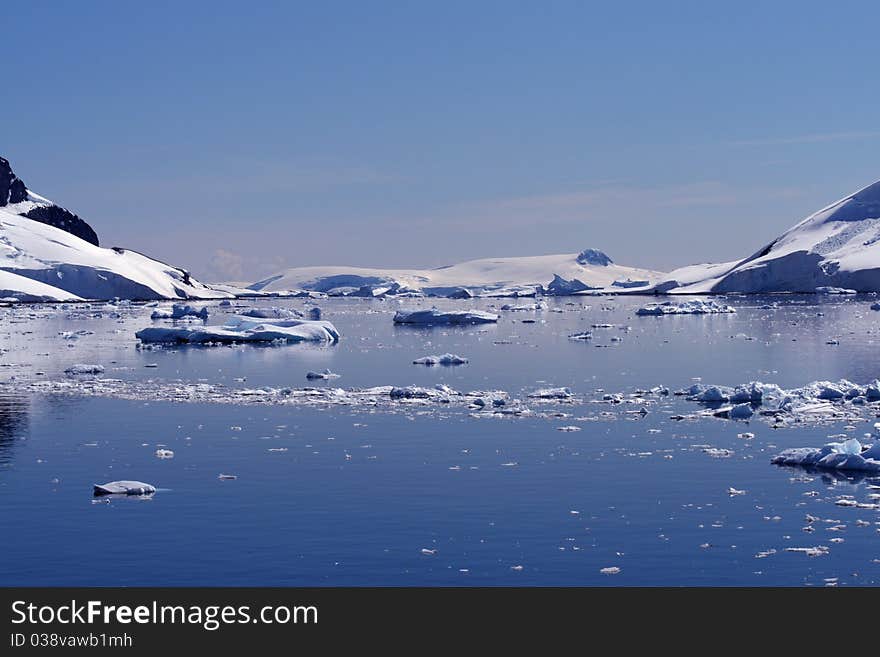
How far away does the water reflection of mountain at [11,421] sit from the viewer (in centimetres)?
1996

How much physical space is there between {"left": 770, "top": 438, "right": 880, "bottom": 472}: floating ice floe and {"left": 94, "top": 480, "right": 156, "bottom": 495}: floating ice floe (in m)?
9.53

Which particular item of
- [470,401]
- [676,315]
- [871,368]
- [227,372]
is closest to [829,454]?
[470,401]

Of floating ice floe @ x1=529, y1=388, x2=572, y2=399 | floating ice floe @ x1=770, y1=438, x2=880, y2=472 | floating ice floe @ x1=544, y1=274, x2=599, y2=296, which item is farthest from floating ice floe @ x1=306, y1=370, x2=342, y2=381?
floating ice floe @ x1=544, y1=274, x2=599, y2=296

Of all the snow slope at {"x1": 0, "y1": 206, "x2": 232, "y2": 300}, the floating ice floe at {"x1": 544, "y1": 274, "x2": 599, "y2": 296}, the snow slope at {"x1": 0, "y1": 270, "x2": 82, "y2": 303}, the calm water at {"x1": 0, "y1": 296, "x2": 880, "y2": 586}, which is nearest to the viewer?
the calm water at {"x1": 0, "y1": 296, "x2": 880, "y2": 586}

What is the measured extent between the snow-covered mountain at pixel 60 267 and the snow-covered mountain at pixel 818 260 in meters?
59.4

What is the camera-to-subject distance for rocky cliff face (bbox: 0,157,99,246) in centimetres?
14112

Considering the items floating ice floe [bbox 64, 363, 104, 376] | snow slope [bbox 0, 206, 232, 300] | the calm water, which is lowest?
the calm water

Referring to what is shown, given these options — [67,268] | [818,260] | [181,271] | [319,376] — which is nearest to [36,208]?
[181,271]

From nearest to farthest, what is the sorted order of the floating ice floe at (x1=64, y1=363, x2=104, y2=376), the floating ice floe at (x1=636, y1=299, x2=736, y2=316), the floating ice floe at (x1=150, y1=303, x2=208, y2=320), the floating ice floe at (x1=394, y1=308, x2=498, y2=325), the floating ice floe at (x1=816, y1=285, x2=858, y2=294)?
1. the floating ice floe at (x1=64, y1=363, x2=104, y2=376)
2. the floating ice floe at (x1=394, y1=308, x2=498, y2=325)
3. the floating ice floe at (x1=150, y1=303, x2=208, y2=320)
4. the floating ice floe at (x1=636, y1=299, x2=736, y2=316)
5. the floating ice floe at (x1=816, y1=285, x2=858, y2=294)

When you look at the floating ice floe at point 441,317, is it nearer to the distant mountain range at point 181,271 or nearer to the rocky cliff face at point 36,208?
the distant mountain range at point 181,271

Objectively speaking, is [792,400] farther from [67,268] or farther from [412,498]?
[67,268]

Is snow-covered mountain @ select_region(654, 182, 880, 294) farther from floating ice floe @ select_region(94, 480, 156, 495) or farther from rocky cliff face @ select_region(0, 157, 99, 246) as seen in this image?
floating ice floe @ select_region(94, 480, 156, 495)
